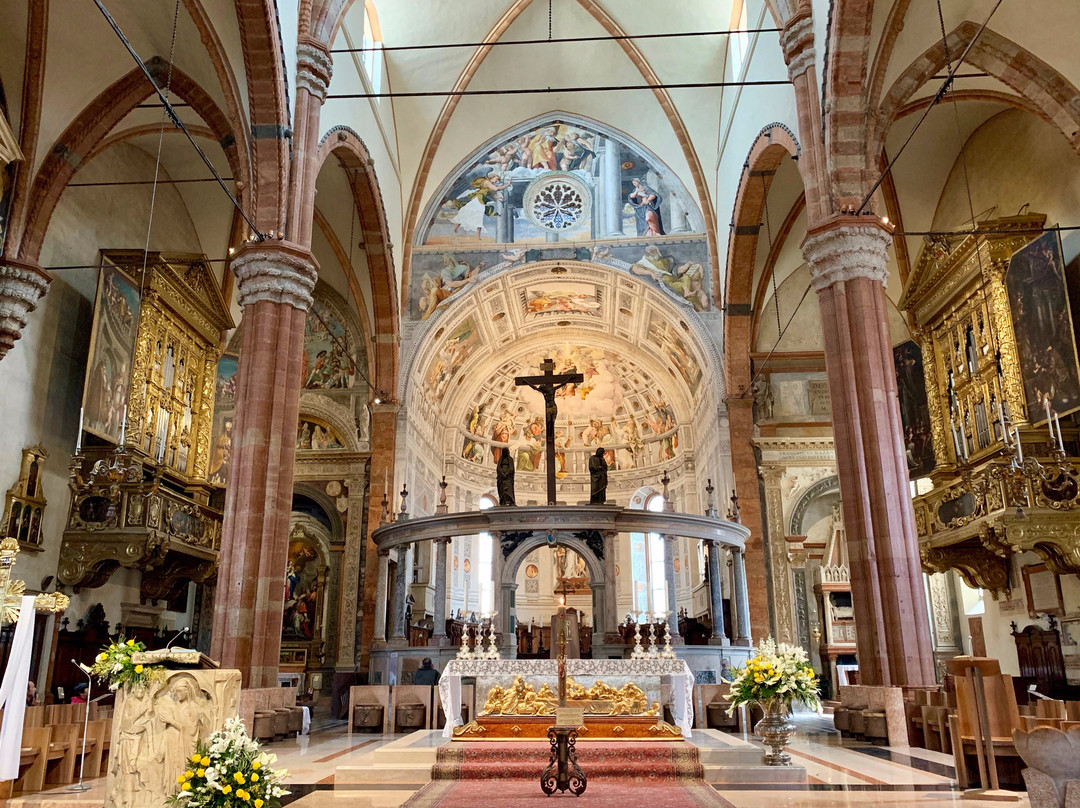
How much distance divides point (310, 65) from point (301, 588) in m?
12.5

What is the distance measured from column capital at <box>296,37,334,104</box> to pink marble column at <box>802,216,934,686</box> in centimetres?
769

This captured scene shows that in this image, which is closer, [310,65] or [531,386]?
[310,65]

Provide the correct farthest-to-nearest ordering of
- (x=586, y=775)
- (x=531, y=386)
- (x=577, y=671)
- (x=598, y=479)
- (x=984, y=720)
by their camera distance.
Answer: (x=531, y=386) < (x=598, y=479) < (x=577, y=671) < (x=586, y=775) < (x=984, y=720)

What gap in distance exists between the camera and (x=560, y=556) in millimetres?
26172

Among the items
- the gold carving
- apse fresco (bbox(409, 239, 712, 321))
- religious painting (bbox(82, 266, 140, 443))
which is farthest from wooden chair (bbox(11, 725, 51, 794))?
apse fresco (bbox(409, 239, 712, 321))

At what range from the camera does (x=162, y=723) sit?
527cm

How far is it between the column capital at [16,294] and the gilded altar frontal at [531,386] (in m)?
0.09

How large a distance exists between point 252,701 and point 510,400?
56.2ft

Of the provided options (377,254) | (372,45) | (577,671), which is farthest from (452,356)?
(577,671)

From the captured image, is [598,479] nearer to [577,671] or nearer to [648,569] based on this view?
[577,671]

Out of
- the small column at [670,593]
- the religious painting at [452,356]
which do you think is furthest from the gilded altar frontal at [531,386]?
the small column at [670,593]

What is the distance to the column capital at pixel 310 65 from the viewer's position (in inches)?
515

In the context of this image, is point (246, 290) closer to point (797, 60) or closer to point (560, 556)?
point (797, 60)

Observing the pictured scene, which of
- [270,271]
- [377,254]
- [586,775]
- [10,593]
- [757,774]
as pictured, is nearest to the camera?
[10,593]
